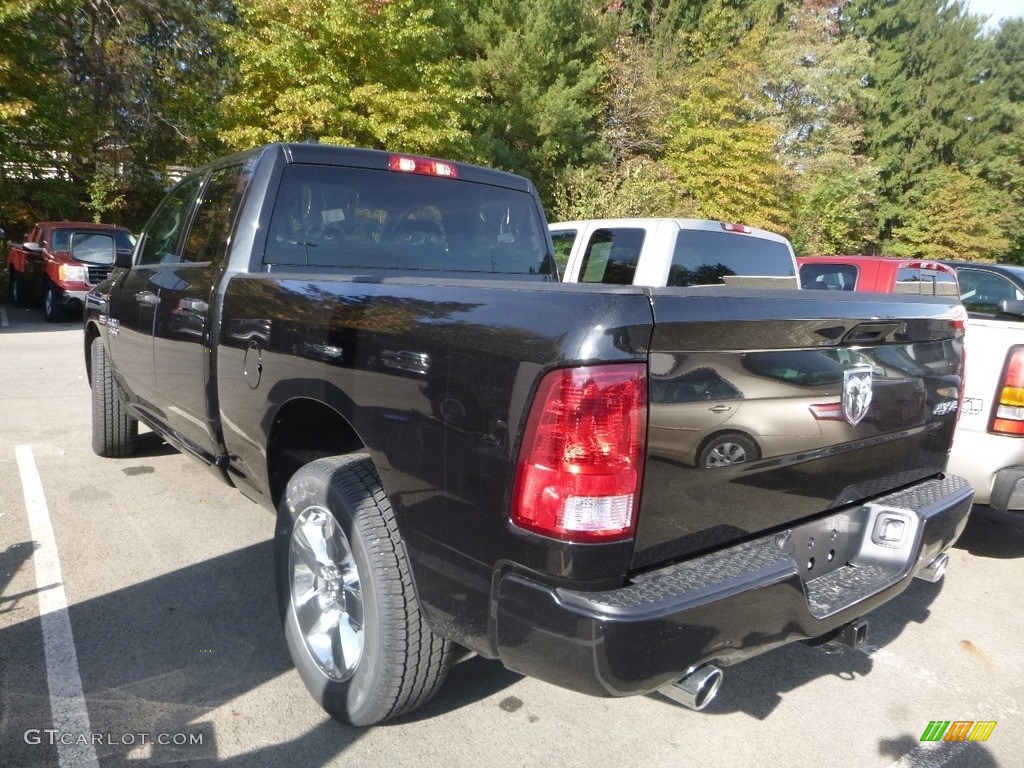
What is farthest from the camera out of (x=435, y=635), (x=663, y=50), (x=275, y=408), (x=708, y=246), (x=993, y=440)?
(x=663, y=50)

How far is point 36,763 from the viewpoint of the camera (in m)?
2.40

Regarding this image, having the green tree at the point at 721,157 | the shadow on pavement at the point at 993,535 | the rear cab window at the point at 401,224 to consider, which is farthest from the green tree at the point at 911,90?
the rear cab window at the point at 401,224

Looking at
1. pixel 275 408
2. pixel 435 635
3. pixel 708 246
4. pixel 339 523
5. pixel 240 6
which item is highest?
pixel 240 6

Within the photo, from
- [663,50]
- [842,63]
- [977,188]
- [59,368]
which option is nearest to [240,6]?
[59,368]

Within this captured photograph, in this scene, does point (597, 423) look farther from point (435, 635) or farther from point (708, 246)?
point (708, 246)

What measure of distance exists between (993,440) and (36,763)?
438 centimetres

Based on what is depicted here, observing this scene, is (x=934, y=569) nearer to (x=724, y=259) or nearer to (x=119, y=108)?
(x=724, y=259)

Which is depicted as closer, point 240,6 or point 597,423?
point 597,423

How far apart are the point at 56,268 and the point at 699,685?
15408mm

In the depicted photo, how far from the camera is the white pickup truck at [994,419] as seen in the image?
158 inches

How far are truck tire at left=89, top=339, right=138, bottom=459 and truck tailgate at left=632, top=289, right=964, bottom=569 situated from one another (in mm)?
4368

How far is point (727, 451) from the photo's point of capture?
6.82ft

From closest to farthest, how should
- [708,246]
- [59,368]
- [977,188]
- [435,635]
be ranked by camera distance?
1. [435,635]
2. [708,246]
3. [59,368]
4. [977,188]

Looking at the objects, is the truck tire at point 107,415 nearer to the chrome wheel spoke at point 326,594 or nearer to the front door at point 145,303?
the front door at point 145,303
